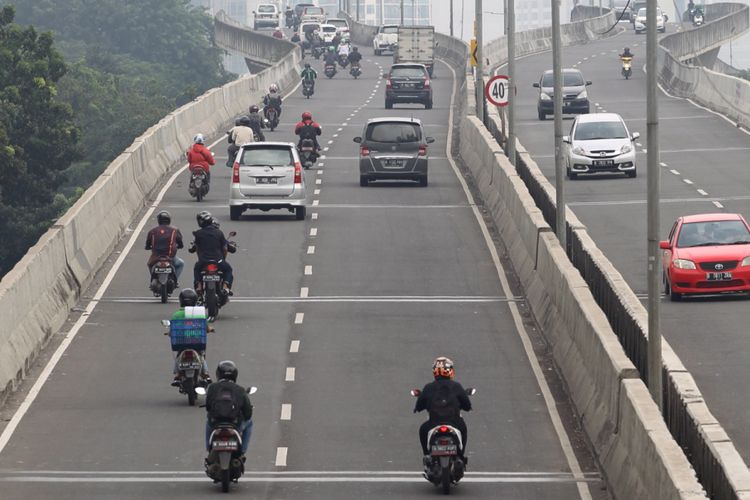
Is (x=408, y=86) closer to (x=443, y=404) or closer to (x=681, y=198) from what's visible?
(x=681, y=198)

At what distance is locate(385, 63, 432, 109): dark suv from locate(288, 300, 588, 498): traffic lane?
4425 cm

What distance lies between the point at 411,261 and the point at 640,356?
13772 millimetres

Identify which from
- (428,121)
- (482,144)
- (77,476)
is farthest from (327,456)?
(428,121)

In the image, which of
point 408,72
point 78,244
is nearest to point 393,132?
point 78,244

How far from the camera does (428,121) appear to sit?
66625 mm

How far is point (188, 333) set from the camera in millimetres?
21141

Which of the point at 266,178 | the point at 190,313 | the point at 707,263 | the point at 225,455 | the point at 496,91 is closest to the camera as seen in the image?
the point at 225,455

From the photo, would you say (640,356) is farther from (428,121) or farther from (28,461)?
(428,121)

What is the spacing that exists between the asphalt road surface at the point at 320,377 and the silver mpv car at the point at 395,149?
16.8 feet

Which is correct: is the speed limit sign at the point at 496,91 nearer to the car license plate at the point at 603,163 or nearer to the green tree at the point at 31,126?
the car license plate at the point at 603,163

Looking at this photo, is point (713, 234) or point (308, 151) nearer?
point (713, 234)

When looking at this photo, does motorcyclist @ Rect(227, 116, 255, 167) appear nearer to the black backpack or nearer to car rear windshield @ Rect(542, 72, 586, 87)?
car rear windshield @ Rect(542, 72, 586, 87)

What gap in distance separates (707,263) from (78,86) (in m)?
92.0

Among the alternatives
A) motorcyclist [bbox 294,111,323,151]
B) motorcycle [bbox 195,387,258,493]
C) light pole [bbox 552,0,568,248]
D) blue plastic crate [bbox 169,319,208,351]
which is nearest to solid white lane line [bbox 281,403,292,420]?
blue plastic crate [bbox 169,319,208,351]
